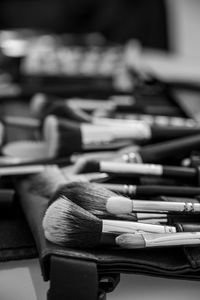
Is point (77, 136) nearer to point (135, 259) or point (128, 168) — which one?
point (128, 168)

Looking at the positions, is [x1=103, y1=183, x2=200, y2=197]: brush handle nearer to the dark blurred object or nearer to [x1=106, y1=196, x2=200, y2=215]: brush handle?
[x1=106, y1=196, x2=200, y2=215]: brush handle

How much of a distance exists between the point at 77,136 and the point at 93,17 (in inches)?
40.5

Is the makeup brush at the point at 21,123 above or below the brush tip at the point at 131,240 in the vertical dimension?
above

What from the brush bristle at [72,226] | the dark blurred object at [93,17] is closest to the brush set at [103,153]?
the brush bristle at [72,226]

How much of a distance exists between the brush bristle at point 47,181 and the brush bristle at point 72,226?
8cm

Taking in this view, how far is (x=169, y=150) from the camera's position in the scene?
62 centimetres

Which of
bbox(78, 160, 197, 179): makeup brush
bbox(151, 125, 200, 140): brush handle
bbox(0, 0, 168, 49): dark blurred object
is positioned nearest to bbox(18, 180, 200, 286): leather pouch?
bbox(78, 160, 197, 179): makeup brush

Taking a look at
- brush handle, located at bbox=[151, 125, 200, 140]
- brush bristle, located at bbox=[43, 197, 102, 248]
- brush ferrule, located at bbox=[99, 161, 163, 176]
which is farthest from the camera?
brush handle, located at bbox=[151, 125, 200, 140]

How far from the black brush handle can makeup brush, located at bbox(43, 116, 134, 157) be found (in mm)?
43

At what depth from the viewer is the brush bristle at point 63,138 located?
0.61 m

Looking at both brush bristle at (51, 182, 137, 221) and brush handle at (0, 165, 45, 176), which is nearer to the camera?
brush bristle at (51, 182, 137, 221)

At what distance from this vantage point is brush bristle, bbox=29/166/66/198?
0.53 m

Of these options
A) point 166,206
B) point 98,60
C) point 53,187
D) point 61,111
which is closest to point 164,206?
point 166,206

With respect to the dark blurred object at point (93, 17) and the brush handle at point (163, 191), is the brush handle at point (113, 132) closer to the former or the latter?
the brush handle at point (163, 191)
